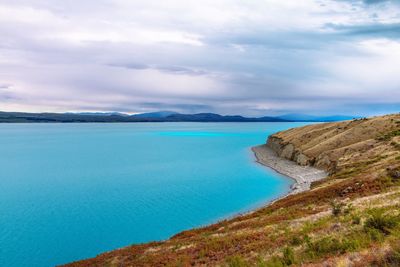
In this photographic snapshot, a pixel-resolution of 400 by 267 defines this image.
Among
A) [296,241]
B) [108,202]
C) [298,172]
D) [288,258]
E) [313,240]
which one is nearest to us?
[288,258]

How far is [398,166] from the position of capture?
37.6 m

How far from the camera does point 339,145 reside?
279 feet

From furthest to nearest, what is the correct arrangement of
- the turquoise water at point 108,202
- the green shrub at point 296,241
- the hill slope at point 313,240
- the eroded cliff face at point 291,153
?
1. the eroded cliff face at point 291,153
2. the turquoise water at point 108,202
3. the green shrub at point 296,241
4. the hill slope at point 313,240

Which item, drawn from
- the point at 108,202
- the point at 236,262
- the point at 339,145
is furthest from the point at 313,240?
the point at 339,145

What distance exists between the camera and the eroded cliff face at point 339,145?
69562 millimetres

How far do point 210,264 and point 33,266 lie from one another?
23653mm

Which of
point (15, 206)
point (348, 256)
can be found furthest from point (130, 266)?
point (15, 206)

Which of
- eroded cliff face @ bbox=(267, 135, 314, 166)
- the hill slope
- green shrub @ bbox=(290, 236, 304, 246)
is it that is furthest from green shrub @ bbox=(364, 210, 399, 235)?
eroded cliff face @ bbox=(267, 135, 314, 166)

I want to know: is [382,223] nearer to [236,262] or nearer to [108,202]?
[236,262]

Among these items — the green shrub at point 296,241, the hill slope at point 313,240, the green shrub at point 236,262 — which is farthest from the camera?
the green shrub at point 296,241

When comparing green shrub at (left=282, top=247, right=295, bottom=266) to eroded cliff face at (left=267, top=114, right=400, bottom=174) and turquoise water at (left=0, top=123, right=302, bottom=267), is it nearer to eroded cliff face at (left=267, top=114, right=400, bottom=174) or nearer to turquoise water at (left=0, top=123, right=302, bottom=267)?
turquoise water at (left=0, top=123, right=302, bottom=267)

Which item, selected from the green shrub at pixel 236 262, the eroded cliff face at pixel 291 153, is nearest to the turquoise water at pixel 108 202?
the eroded cliff face at pixel 291 153

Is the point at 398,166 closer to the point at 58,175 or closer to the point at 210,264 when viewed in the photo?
the point at 210,264

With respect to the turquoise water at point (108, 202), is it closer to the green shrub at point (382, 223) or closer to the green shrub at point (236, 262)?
the green shrub at point (236, 262)
